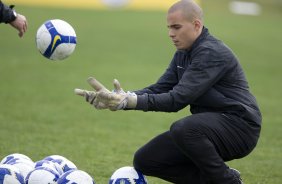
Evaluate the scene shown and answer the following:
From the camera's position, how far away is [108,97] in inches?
240

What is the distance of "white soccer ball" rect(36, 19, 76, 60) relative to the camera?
24.6 feet

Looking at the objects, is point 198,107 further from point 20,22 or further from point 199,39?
point 20,22

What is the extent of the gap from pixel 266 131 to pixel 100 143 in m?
3.11

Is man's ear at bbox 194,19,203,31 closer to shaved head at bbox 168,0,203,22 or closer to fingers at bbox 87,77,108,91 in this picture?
shaved head at bbox 168,0,203,22

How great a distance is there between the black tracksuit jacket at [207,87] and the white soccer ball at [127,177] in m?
0.86

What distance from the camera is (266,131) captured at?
37.3 feet

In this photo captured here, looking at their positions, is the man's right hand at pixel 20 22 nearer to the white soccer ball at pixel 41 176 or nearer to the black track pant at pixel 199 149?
the white soccer ball at pixel 41 176

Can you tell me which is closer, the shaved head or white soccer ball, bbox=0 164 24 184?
white soccer ball, bbox=0 164 24 184

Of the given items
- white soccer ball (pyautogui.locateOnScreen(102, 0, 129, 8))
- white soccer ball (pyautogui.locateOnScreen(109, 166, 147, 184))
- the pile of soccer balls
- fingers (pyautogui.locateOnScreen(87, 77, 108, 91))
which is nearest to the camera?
fingers (pyautogui.locateOnScreen(87, 77, 108, 91))

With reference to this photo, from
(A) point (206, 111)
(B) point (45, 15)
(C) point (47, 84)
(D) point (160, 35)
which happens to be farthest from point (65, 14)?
(A) point (206, 111)

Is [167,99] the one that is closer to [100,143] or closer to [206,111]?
[206,111]

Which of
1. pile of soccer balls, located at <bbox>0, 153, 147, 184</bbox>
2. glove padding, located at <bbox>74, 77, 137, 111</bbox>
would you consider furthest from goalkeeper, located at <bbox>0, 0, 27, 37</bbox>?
glove padding, located at <bbox>74, 77, 137, 111</bbox>

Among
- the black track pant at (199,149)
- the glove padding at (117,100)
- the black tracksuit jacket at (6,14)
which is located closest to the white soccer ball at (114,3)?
the black tracksuit jacket at (6,14)

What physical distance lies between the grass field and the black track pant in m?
1.00
